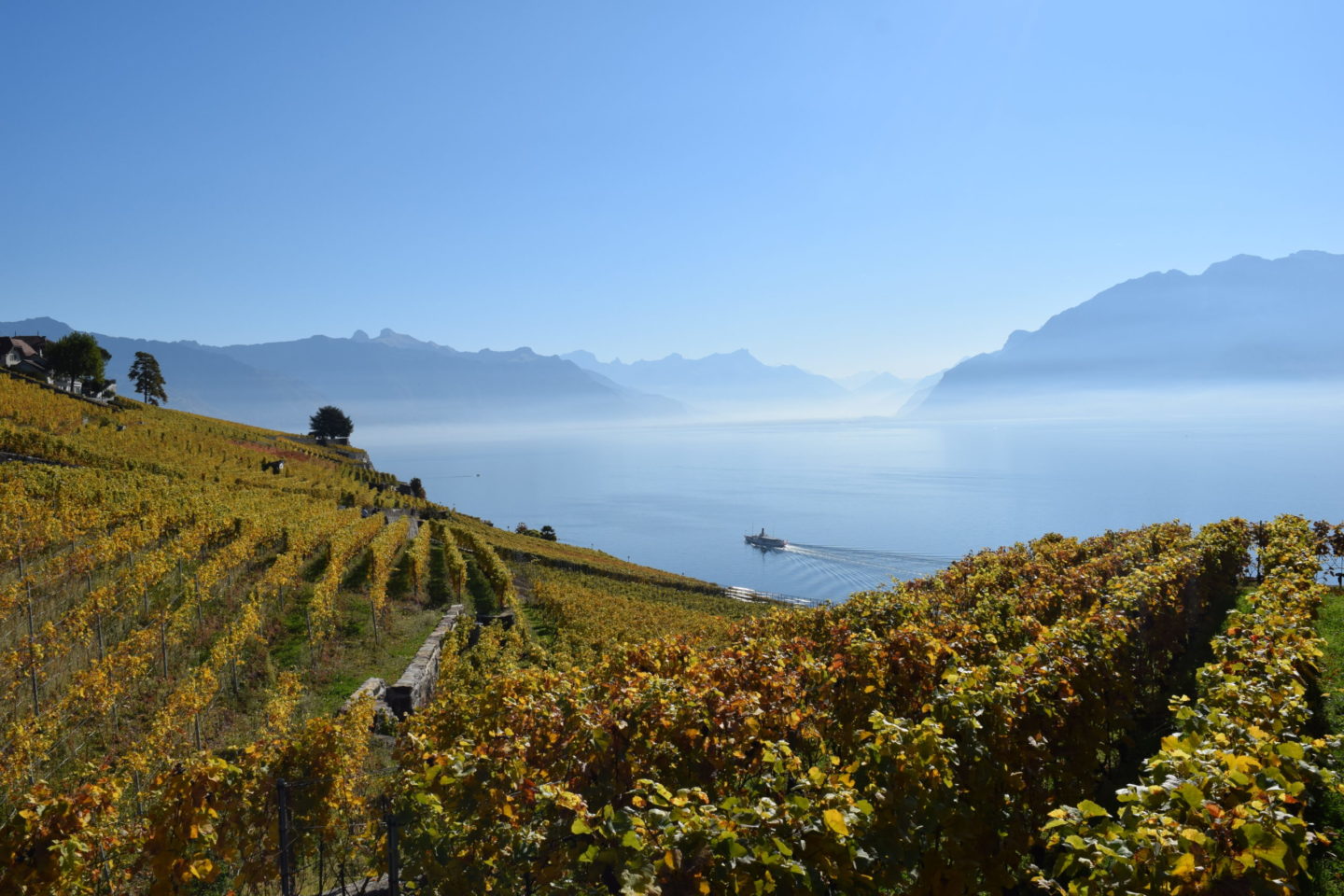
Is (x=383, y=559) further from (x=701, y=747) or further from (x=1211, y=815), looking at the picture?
(x=1211, y=815)

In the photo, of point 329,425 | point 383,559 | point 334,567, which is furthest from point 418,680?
point 329,425

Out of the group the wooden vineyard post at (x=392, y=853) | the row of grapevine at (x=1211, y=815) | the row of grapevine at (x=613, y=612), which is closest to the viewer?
the row of grapevine at (x=1211, y=815)

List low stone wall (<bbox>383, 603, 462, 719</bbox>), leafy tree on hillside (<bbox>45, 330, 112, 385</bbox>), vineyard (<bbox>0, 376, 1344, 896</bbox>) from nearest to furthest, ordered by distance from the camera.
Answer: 1. vineyard (<bbox>0, 376, 1344, 896</bbox>)
2. low stone wall (<bbox>383, 603, 462, 719</bbox>)
3. leafy tree on hillside (<bbox>45, 330, 112, 385</bbox>)

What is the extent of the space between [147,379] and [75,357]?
1258cm

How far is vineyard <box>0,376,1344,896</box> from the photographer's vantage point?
3.40 m

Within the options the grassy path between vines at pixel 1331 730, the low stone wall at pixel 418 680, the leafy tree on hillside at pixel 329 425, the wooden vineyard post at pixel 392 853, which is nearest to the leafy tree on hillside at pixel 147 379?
the leafy tree on hillside at pixel 329 425

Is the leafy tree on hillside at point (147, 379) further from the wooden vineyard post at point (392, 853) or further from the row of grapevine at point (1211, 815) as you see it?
the row of grapevine at point (1211, 815)

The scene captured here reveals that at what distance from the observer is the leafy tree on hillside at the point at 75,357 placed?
62219 millimetres

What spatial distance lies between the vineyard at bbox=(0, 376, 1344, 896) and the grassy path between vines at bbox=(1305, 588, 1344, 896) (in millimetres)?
176

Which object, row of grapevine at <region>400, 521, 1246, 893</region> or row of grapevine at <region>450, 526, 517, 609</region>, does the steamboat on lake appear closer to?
row of grapevine at <region>450, 526, 517, 609</region>

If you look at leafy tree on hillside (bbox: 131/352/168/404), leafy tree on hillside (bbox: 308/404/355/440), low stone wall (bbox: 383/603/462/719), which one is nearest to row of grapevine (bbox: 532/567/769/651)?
low stone wall (bbox: 383/603/462/719)

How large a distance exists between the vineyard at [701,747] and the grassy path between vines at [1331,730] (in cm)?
18

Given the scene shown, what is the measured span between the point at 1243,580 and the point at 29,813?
Answer: 27.2 m

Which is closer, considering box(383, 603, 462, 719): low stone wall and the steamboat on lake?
box(383, 603, 462, 719): low stone wall
